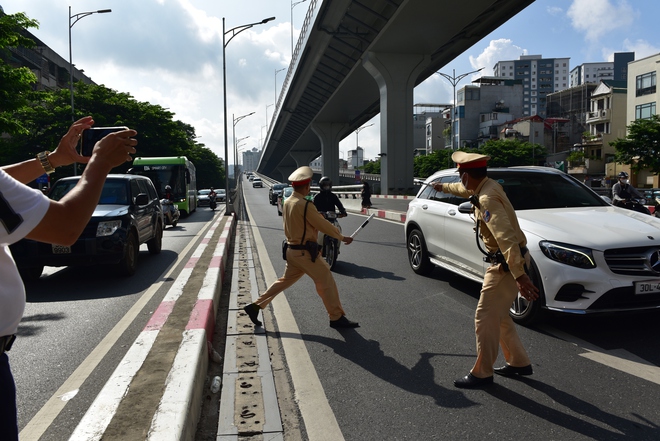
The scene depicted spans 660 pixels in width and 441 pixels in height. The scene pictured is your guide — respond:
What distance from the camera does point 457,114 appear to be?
114 meters

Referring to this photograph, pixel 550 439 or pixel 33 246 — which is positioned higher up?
pixel 33 246

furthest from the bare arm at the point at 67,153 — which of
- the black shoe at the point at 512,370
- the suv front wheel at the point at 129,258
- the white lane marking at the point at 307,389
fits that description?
the suv front wheel at the point at 129,258

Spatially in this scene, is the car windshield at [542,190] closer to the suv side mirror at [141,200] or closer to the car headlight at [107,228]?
the car headlight at [107,228]

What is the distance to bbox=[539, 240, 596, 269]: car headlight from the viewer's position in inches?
187

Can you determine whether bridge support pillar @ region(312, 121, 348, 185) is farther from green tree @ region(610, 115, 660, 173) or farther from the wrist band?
the wrist band

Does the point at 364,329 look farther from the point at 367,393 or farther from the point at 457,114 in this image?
the point at 457,114

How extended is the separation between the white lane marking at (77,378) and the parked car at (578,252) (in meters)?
3.87

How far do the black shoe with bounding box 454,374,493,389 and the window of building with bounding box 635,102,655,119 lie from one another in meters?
60.8

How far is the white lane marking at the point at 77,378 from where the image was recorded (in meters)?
3.21

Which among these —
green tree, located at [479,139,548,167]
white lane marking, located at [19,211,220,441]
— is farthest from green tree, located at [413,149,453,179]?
white lane marking, located at [19,211,220,441]

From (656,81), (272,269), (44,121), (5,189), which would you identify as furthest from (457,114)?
(5,189)

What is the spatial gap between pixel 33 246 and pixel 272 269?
3.67 meters

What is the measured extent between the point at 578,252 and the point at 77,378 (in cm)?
Result: 426

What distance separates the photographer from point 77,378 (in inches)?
162
